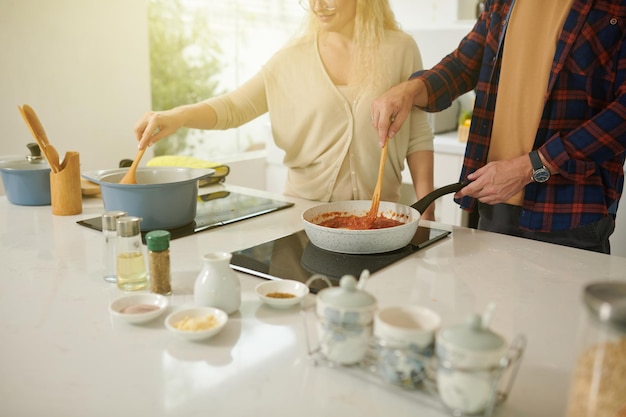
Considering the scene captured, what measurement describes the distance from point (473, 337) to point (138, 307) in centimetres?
62

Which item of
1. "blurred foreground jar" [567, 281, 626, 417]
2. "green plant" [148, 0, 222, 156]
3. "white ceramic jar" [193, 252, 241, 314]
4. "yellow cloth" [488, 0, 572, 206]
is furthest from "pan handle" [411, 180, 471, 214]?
"green plant" [148, 0, 222, 156]

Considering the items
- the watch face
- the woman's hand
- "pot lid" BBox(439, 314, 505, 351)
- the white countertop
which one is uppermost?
the woman's hand

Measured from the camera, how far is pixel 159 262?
1.17 m

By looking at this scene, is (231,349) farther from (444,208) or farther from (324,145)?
(444,208)

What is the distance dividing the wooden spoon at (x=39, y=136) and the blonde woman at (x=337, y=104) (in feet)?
1.19

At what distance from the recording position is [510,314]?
3.59 ft

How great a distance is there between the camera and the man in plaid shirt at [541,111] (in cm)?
158

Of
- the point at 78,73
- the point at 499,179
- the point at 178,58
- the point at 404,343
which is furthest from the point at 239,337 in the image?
the point at 178,58

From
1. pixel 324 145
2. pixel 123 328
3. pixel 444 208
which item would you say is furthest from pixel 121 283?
pixel 444 208

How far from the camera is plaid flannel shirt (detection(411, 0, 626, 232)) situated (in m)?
1.57

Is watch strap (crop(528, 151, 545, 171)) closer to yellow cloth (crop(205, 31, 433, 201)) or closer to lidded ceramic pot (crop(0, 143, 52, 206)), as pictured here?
yellow cloth (crop(205, 31, 433, 201))

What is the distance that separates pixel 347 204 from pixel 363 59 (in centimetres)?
56

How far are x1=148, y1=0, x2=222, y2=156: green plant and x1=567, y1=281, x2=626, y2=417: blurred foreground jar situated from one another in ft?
11.2

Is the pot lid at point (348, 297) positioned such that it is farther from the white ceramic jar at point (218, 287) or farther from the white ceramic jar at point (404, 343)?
the white ceramic jar at point (218, 287)
